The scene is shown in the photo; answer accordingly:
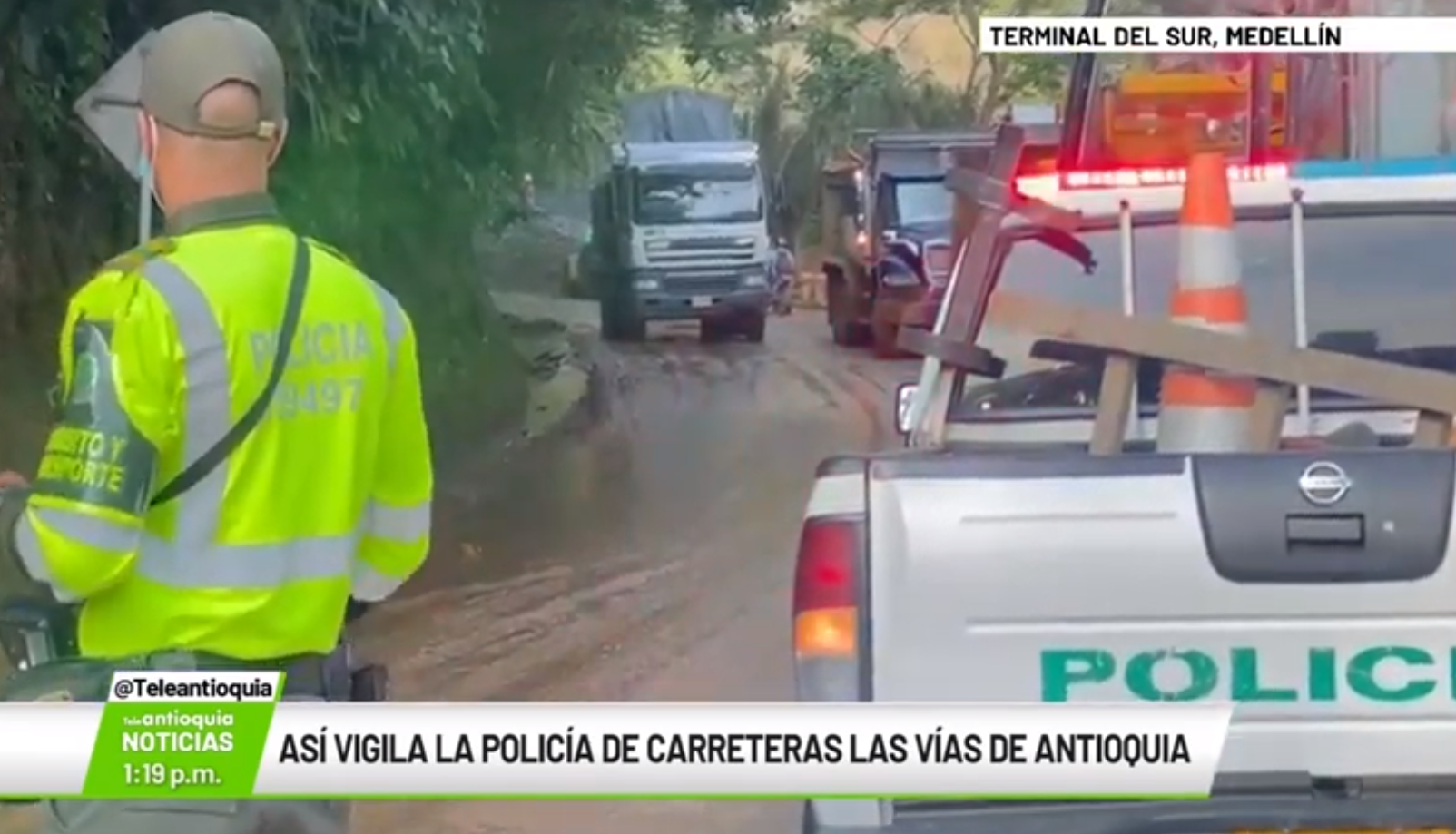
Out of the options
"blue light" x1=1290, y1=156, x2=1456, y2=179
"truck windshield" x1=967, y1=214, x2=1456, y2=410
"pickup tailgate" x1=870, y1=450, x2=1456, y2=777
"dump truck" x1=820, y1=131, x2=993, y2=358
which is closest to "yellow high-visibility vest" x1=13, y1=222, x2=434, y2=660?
"pickup tailgate" x1=870, y1=450, x2=1456, y2=777

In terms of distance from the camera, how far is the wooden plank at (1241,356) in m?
3.80

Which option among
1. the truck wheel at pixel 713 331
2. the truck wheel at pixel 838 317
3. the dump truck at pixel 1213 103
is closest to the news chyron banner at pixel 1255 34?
the dump truck at pixel 1213 103

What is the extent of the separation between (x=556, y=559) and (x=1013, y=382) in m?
5.84

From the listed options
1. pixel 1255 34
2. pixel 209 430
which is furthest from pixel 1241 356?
pixel 1255 34

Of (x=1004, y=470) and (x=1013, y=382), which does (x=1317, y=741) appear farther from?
(x=1013, y=382)

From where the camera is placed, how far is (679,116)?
18312 millimetres

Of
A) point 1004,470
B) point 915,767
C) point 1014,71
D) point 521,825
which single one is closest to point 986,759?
point 915,767

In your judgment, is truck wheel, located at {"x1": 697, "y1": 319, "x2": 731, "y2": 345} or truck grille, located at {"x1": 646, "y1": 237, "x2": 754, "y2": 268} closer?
truck grille, located at {"x1": 646, "y1": 237, "x2": 754, "y2": 268}

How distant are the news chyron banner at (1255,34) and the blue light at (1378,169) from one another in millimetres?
671

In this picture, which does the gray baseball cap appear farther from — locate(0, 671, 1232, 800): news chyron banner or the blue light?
→ the blue light

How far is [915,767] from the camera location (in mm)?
3572

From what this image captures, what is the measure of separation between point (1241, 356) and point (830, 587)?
0.73 meters

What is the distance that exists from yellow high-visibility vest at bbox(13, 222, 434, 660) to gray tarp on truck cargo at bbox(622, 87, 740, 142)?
13671mm

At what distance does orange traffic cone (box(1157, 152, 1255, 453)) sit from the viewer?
12.9 ft
